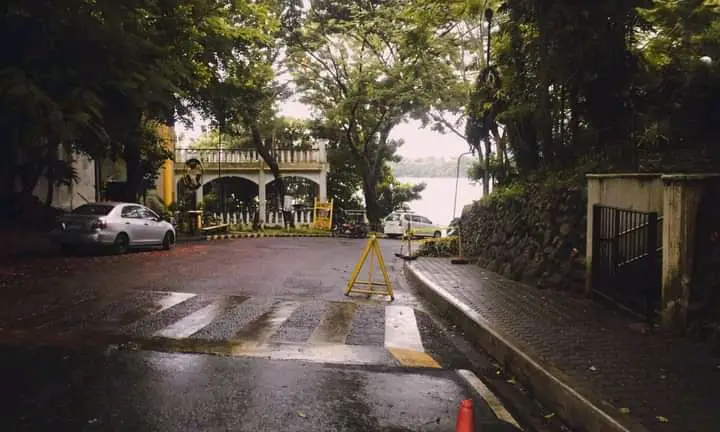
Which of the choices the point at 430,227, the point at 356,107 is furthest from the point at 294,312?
the point at 430,227

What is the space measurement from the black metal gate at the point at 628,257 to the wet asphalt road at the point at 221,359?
93.1 inches

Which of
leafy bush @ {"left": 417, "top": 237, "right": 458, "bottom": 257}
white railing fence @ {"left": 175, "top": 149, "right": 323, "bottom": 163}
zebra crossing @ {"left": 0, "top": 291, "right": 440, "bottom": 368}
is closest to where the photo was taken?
zebra crossing @ {"left": 0, "top": 291, "right": 440, "bottom": 368}

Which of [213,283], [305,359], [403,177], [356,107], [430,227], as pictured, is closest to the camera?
[305,359]

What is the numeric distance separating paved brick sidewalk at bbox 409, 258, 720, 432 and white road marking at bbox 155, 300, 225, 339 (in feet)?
11.6

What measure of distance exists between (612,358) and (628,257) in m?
2.88

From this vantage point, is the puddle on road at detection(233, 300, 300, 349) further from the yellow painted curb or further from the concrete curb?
the concrete curb

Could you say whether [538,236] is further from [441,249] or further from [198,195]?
[198,195]

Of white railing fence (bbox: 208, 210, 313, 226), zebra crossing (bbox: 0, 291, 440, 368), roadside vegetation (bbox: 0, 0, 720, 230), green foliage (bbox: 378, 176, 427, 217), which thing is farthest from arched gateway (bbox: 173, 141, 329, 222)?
zebra crossing (bbox: 0, 291, 440, 368)

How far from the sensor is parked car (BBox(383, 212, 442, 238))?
36156mm

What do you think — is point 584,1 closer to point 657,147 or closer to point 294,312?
point 657,147

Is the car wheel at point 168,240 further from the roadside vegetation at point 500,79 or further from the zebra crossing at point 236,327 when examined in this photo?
the zebra crossing at point 236,327

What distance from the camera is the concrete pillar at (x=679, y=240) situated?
20.9 feet

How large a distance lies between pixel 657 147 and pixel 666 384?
6554 mm

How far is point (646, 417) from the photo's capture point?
428 cm
